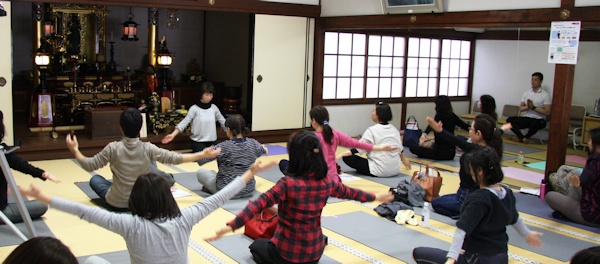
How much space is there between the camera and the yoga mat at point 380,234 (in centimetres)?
438

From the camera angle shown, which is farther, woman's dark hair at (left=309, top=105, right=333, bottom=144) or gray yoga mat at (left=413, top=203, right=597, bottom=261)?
woman's dark hair at (left=309, top=105, right=333, bottom=144)

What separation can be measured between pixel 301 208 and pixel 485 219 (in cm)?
94

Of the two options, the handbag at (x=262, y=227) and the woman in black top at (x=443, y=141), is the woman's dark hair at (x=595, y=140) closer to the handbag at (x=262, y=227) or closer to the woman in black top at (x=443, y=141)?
the handbag at (x=262, y=227)

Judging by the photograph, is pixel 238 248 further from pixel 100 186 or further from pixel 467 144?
pixel 467 144

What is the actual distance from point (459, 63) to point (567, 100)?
529cm

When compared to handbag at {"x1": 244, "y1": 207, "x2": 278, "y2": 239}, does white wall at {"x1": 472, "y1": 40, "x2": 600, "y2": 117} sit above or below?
above

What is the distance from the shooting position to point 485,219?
3072mm

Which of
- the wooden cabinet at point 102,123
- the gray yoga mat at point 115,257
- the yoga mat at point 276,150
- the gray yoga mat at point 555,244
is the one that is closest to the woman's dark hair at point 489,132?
the gray yoga mat at point 555,244

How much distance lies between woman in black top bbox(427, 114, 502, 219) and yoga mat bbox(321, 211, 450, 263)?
1.80ft

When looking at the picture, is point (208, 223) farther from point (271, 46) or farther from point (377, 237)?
point (271, 46)

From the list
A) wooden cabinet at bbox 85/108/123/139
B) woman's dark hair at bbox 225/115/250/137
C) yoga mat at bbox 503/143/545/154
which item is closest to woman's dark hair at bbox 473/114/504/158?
woman's dark hair at bbox 225/115/250/137

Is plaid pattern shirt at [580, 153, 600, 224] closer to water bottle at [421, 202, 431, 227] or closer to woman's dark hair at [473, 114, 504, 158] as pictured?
woman's dark hair at [473, 114, 504, 158]

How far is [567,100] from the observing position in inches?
238

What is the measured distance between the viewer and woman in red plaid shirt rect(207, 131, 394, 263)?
3021 millimetres
